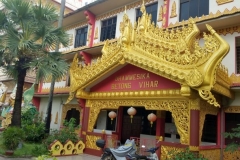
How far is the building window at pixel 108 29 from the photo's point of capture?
14.1 metres

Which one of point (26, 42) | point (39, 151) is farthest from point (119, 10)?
point (39, 151)

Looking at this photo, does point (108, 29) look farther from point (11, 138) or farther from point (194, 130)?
point (194, 130)

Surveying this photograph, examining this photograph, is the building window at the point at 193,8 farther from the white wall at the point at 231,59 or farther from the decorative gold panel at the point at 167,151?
the decorative gold panel at the point at 167,151

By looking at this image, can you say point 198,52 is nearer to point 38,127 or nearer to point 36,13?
point 36,13

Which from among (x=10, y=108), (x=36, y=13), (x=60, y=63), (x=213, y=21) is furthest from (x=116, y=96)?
(x=10, y=108)

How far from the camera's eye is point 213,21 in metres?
9.20

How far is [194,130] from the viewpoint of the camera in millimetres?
7254

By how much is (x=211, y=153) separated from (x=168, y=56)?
137 inches

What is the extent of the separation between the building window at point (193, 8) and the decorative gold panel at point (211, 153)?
5.56m

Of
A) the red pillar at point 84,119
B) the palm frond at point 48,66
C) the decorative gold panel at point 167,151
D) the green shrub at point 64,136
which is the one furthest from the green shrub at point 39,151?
the decorative gold panel at point 167,151

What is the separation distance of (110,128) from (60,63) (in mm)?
4498

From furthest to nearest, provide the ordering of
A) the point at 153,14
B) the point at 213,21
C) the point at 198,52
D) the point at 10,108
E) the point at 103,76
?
the point at 10,108 → the point at 153,14 → the point at 103,76 → the point at 213,21 → the point at 198,52

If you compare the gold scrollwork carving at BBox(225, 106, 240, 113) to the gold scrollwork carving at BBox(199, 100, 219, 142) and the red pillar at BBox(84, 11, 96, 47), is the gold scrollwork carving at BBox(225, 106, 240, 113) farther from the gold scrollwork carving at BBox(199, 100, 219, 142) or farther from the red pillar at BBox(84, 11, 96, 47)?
the red pillar at BBox(84, 11, 96, 47)

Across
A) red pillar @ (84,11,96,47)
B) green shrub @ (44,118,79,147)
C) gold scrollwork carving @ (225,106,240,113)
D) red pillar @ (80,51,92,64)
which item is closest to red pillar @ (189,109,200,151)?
gold scrollwork carving @ (225,106,240,113)
